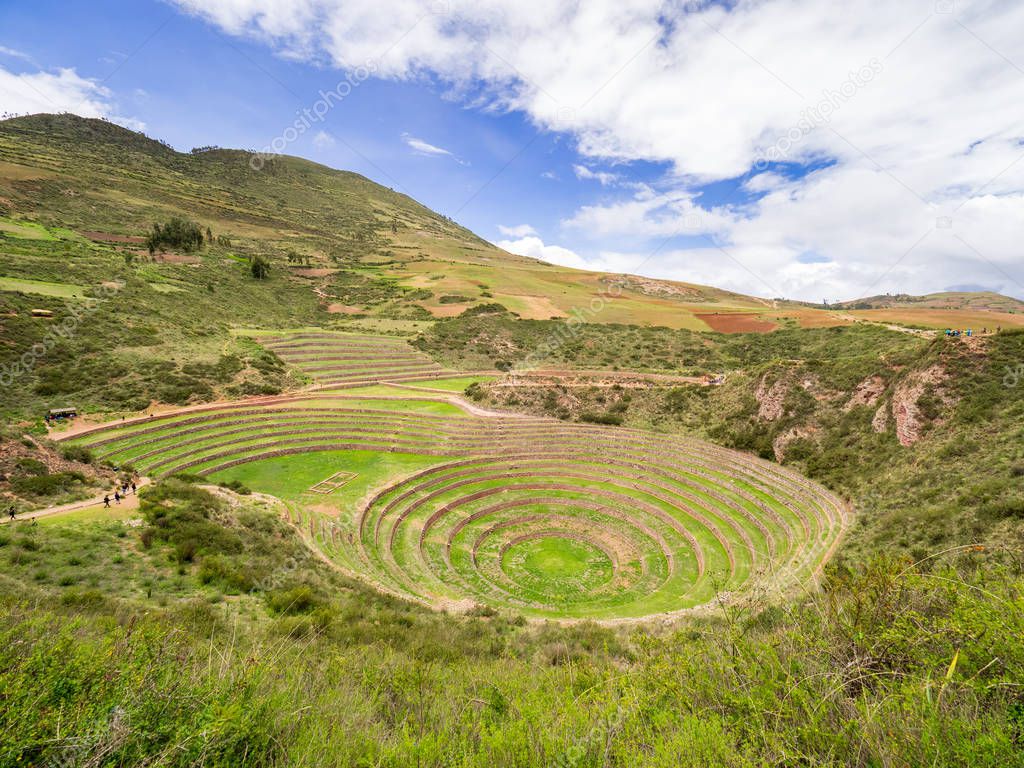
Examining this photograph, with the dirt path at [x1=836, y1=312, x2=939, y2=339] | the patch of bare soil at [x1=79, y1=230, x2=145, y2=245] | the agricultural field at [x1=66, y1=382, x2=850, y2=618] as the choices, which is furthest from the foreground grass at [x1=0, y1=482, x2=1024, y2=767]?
the patch of bare soil at [x1=79, y1=230, x2=145, y2=245]

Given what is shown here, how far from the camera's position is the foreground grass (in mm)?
3262

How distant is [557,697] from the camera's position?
4965mm

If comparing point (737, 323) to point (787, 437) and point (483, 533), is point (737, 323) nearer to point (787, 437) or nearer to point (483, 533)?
point (787, 437)

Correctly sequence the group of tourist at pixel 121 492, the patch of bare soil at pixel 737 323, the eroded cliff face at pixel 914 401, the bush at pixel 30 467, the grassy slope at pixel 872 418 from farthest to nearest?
the patch of bare soil at pixel 737 323 < the eroded cliff face at pixel 914 401 < the bush at pixel 30 467 < the group of tourist at pixel 121 492 < the grassy slope at pixel 872 418

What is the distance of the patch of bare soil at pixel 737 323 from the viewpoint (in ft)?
172

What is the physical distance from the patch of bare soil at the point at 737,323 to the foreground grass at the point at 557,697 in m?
51.7

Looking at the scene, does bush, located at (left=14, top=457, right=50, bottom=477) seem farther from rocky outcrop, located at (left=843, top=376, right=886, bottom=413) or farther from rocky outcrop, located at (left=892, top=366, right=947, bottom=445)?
rocky outcrop, located at (left=843, top=376, right=886, bottom=413)

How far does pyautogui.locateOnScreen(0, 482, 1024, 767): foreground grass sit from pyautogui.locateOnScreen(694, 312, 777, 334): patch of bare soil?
170 feet

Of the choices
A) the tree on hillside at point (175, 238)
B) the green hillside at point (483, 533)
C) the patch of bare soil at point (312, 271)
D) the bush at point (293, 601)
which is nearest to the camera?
the green hillside at point (483, 533)

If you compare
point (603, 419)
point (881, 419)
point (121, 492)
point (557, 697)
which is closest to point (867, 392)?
point (881, 419)

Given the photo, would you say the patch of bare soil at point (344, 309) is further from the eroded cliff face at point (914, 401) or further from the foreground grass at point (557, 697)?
the eroded cliff face at point (914, 401)

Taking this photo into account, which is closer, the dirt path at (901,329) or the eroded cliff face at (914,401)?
the eroded cliff face at (914,401)

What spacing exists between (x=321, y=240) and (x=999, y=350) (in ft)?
354

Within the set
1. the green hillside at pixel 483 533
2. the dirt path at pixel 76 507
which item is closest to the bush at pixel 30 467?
the green hillside at pixel 483 533
